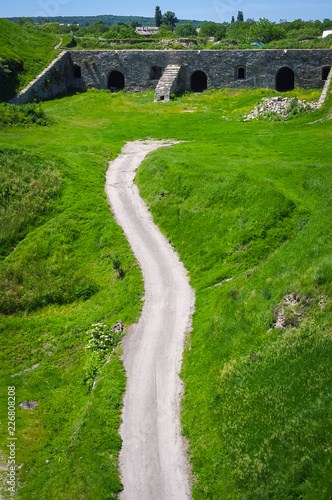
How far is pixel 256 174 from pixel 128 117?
27.4 meters

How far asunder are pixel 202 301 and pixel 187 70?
47.7 m

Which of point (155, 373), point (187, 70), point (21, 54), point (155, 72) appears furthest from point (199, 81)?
point (155, 373)

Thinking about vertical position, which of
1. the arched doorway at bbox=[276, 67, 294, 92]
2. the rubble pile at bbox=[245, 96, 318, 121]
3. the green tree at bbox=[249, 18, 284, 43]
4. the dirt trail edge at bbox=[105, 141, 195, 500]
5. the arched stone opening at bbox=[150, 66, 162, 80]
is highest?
the green tree at bbox=[249, 18, 284, 43]

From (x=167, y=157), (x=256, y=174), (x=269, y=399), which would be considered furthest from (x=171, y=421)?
(x=167, y=157)

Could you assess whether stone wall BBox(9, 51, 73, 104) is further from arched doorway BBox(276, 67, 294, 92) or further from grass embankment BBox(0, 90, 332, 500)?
arched doorway BBox(276, 67, 294, 92)

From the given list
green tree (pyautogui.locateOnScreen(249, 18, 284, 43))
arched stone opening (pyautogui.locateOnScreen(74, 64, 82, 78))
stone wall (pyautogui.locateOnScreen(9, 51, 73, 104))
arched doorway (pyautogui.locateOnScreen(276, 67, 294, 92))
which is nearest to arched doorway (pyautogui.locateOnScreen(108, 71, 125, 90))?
arched stone opening (pyautogui.locateOnScreen(74, 64, 82, 78))

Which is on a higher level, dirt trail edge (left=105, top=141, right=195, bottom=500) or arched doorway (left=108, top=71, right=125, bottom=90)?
arched doorway (left=108, top=71, right=125, bottom=90)

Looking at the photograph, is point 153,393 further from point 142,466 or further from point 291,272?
point 291,272

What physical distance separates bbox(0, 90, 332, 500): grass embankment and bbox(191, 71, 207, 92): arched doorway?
23.6 metres

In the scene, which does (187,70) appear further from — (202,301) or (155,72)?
(202,301)

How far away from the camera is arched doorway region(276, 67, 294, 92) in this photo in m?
65.6

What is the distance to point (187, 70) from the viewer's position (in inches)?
A: 2525

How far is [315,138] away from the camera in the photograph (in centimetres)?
4297

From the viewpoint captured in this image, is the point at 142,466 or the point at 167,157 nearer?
the point at 142,466
